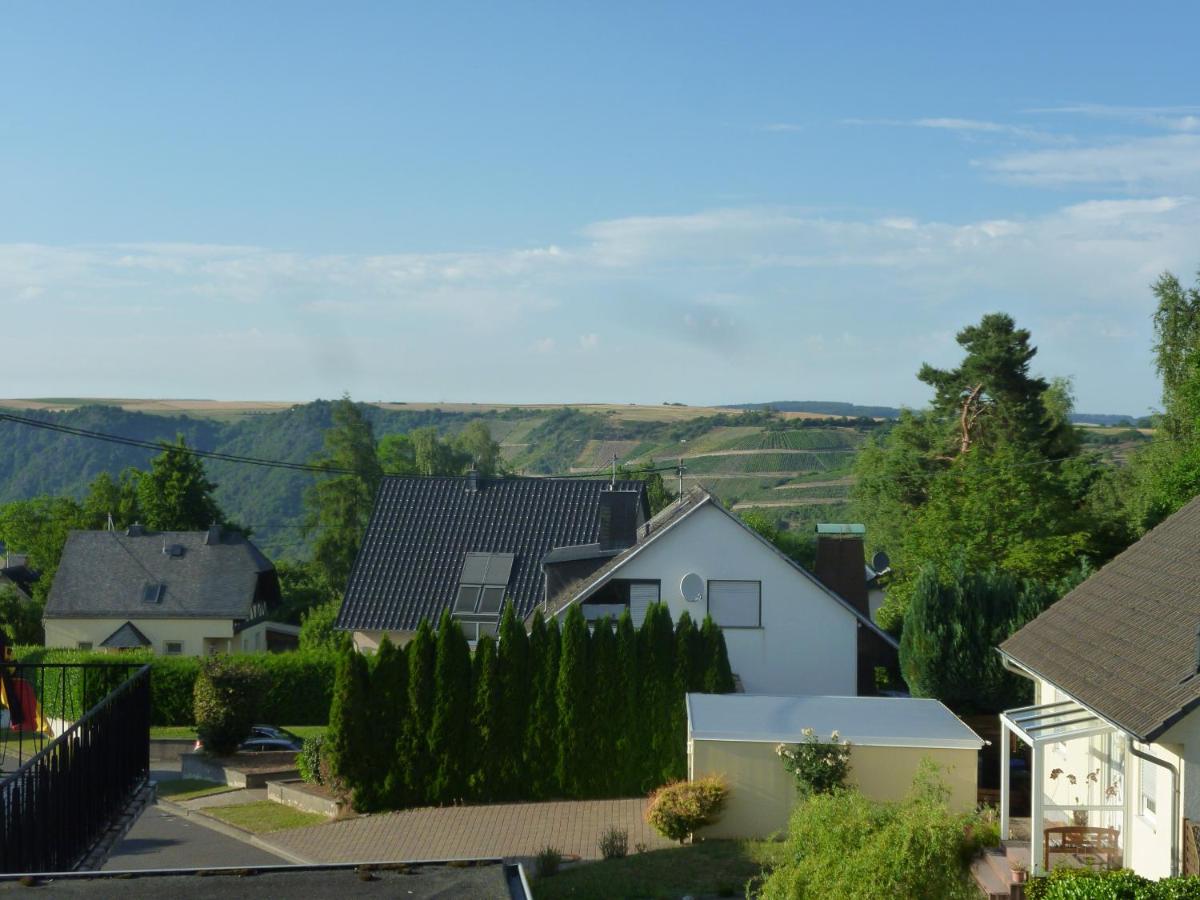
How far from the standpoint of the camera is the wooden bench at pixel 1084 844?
16.3 meters

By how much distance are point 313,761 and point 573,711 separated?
234 inches

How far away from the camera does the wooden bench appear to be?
16.3m

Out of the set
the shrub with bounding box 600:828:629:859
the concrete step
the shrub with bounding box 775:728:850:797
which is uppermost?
the shrub with bounding box 775:728:850:797

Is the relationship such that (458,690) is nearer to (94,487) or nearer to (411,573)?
(411,573)

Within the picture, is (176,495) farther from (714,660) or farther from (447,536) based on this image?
(714,660)

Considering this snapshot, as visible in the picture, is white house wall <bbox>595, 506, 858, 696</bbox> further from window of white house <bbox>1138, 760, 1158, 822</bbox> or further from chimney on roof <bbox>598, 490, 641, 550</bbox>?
window of white house <bbox>1138, 760, 1158, 822</bbox>

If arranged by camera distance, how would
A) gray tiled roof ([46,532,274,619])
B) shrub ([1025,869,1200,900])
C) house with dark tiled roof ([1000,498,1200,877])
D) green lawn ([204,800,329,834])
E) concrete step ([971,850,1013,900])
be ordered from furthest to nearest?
gray tiled roof ([46,532,274,619]), green lawn ([204,800,329,834]), concrete step ([971,850,1013,900]), house with dark tiled roof ([1000,498,1200,877]), shrub ([1025,869,1200,900])

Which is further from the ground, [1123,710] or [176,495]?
[176,495]

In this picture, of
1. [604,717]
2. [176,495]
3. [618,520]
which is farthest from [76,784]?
[176,495]

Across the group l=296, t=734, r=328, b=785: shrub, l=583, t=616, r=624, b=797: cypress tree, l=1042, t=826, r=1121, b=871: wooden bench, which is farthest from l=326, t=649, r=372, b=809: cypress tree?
l=1042, t=826, r=1121, b=871: wooden bench

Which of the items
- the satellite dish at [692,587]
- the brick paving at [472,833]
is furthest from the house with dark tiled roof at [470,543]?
the brick paving at [472,833]

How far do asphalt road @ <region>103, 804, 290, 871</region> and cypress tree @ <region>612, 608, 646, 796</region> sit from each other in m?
6.98

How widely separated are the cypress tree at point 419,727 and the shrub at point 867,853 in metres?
12.1

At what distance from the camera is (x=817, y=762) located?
2181 centimetres
